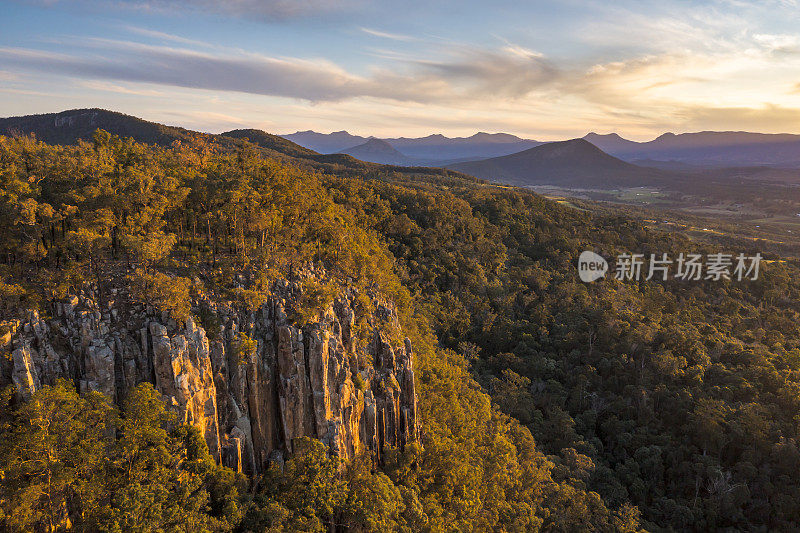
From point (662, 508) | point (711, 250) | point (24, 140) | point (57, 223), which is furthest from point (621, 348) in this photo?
point (24, 140)

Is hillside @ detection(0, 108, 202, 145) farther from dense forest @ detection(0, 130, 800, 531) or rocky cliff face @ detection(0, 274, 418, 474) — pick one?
rocky cliff face @ detection(0, 274, 418, 474)

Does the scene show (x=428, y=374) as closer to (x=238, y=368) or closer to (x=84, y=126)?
(x=238, y=368)

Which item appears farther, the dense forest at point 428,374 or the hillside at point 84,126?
the hillside at point 84,126

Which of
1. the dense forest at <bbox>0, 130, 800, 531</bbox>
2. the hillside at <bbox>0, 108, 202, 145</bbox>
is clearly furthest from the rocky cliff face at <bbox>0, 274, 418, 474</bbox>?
the hillside at <bbox>0, 108, 202, 145</bbox>

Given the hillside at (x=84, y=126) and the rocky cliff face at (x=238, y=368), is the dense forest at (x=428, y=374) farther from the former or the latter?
the hillside at (x=84, y=126)

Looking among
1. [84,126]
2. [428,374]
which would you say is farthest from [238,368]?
[84,126]

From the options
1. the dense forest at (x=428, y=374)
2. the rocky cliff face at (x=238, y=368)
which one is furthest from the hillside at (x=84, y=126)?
the rocky cliff face at (x=238, y=368)

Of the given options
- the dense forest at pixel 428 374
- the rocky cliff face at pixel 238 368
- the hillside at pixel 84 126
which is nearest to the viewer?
the dense forest at pixel 428 374
